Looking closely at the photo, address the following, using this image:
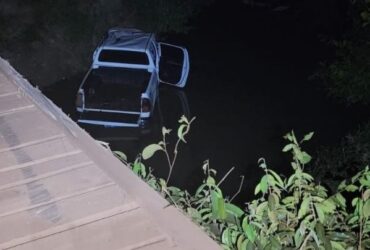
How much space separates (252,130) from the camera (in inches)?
481

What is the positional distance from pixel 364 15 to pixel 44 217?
1018 centimetres

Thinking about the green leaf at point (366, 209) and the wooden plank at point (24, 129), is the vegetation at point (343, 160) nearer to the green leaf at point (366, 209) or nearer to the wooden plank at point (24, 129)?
the green leaf at point (366, 209)

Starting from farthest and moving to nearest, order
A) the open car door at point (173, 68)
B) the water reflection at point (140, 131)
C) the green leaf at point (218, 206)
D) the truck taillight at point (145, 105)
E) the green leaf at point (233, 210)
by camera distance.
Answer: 1. the open car door at point (173, 68)
2. the water reflection at point (140, 131)
3. the truck taillight at point (145, 105)
4. the green leaf at point (233, 210)
5. the green leaf at point (218, 206)

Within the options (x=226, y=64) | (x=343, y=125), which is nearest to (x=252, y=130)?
(x=343, y=125)

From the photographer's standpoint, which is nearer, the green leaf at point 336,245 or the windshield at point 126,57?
the green leaf at point 336,245

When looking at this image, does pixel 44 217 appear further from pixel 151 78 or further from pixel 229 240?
pixel 151 78

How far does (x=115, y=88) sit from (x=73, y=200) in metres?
9.17

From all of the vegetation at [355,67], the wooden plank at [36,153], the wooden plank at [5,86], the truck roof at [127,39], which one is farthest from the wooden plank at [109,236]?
the vegetation at [355,67]

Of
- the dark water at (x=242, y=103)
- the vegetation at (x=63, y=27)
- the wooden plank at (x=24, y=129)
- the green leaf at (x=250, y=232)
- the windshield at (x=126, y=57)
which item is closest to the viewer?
the green leaf at (x=250, y=232)

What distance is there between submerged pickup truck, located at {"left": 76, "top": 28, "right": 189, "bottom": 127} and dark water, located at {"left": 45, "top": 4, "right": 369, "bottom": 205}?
0.69 meters

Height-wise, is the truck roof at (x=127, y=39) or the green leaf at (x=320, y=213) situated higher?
the green leaf at (x=320, y=213)

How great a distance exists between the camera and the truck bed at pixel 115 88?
10859mm

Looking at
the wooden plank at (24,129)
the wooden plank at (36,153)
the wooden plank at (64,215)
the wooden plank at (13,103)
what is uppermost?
the wooden plank at (13,103)

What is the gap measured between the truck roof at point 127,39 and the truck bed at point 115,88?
70 cm
